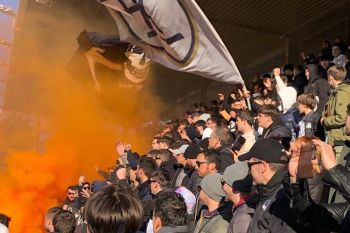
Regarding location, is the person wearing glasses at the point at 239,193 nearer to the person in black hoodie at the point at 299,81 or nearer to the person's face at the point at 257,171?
the person's face at the point at 257,171

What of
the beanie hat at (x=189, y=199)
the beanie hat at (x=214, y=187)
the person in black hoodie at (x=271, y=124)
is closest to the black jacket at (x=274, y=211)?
the beanie hat at (x=214, y=187)

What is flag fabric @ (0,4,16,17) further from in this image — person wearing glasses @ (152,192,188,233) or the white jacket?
person wearing glasses @ (152,192,188,233)

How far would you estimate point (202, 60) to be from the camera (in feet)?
17.3

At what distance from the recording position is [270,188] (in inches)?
133

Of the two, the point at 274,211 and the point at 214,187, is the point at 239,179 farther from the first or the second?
the point at 274,211

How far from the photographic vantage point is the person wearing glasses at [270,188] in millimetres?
3141

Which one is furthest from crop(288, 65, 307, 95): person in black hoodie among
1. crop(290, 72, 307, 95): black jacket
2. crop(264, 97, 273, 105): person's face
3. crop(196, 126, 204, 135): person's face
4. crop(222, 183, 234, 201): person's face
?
crop(222, 183, 234, 201): person's face

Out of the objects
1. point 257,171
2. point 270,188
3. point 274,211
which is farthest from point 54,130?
point 274,211

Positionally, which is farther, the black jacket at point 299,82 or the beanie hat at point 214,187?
the black jacket at point 299,82

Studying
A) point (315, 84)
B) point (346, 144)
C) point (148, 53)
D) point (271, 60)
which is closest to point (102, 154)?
point (271, 60)

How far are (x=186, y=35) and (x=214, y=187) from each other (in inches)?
70.0

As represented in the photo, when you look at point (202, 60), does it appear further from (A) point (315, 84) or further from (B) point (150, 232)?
(A) point (315, 84)

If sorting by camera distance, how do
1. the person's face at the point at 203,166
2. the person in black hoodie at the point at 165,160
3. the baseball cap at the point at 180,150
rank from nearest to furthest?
the person's face at the point at 203,166 → the person in black hoodie at the point at 165,160 → the baseball cap at the point at 180,150

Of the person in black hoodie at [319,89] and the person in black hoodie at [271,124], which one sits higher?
the person in black hoodie at [319,89]
